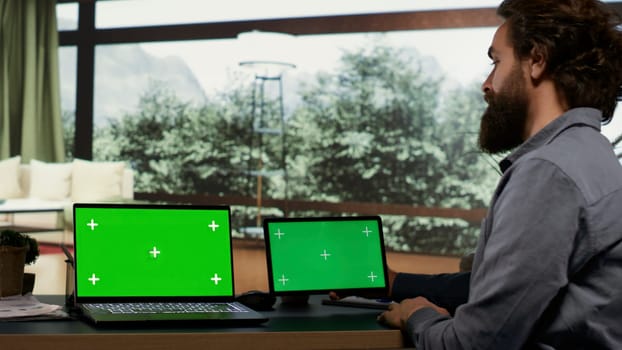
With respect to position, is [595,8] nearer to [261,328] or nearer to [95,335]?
[261,328]

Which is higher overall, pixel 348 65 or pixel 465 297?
pixel 348 65

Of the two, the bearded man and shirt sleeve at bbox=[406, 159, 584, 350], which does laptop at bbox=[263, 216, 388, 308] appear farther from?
shirt sleeve at bbox=[406, 159, 584, 350]

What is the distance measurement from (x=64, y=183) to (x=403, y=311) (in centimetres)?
723

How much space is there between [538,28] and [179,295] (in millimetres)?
1008

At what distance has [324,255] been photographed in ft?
7.01

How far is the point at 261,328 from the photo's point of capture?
5.87ft

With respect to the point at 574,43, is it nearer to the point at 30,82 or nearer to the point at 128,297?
the point at 128,297

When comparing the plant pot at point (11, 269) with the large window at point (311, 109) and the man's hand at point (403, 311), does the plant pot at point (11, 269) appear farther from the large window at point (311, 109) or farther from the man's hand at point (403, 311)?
the large window at point (311, 109)

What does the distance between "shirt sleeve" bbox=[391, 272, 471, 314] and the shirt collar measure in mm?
466

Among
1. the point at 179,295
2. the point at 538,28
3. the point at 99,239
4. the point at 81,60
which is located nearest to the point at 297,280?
the point at 179,295

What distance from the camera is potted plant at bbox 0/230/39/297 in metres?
1.93

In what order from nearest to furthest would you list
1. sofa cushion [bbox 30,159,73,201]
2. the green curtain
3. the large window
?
the large window → sofa cushion [bbox 30,159,73,201] → the green curtain

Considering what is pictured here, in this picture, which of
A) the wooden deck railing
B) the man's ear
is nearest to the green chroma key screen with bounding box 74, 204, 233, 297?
the man's ear

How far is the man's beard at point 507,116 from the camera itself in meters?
1.62
